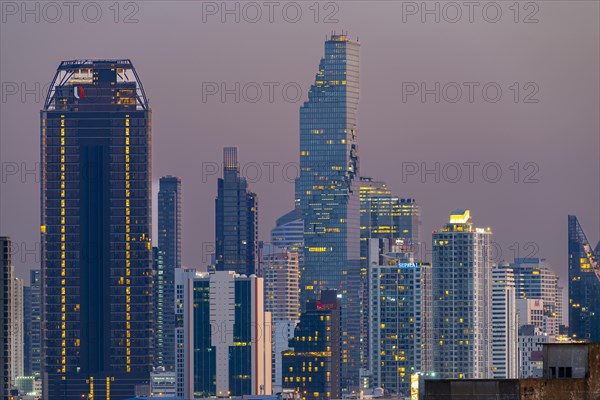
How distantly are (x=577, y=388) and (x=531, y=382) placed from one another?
2.51 feet

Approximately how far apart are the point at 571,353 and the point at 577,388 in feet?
1.79

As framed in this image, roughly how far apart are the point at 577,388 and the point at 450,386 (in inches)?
74.5

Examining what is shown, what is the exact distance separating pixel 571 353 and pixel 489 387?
1.48 m

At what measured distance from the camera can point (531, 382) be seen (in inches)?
1211

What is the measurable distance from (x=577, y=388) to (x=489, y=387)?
138cm

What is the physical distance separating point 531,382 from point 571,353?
0.91 m

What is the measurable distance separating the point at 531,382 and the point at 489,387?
0.63 meters

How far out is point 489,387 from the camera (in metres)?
30.6

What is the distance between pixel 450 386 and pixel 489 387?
0.56m

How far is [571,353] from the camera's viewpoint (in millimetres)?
31281

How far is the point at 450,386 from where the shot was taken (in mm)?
30703
